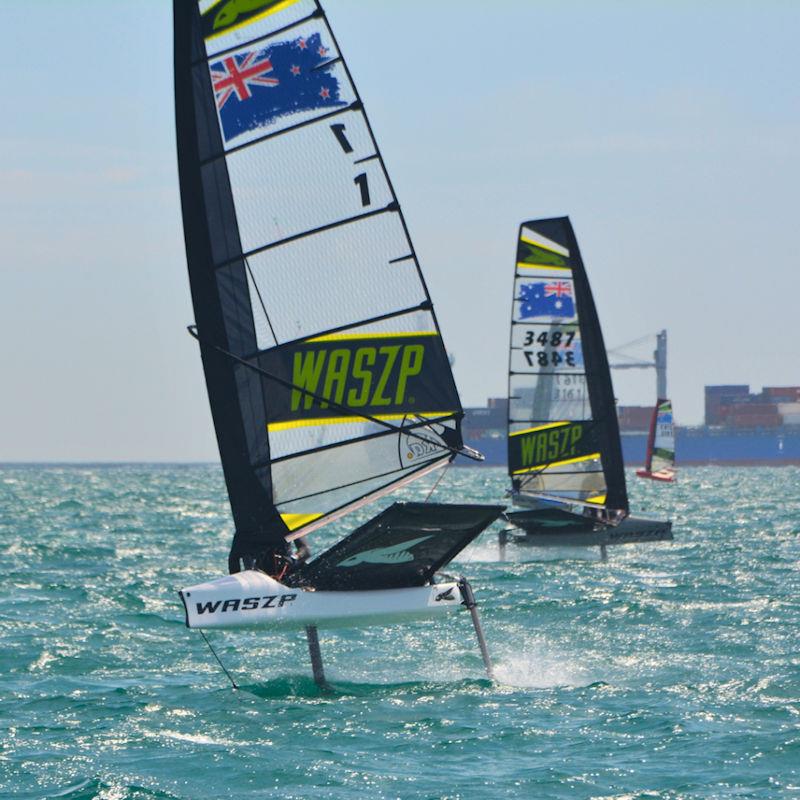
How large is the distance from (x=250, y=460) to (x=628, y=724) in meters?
3.30

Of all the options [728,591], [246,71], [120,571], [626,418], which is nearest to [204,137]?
[246,71]

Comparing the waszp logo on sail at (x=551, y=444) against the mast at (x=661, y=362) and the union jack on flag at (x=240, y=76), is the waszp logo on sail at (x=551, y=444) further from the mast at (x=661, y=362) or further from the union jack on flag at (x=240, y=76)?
the mast at (x=661, y=362)

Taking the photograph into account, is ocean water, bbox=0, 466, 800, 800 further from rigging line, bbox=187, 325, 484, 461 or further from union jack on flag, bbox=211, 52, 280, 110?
union jack on flag, bbox=211, 52, 280, 110

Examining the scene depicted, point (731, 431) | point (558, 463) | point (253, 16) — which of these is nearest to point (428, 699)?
point (253, 16)

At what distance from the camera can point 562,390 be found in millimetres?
24969

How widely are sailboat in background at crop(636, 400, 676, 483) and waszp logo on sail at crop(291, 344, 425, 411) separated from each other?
167 feet

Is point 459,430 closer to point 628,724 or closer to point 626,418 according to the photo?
point 628,724

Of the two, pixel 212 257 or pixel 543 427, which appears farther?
pixel 543 427

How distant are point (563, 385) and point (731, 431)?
114 m

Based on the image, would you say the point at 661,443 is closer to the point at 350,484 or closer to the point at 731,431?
the point at 350,484

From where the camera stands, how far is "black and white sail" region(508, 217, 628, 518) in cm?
2473

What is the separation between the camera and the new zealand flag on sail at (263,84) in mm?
11070

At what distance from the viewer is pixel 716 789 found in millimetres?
8195

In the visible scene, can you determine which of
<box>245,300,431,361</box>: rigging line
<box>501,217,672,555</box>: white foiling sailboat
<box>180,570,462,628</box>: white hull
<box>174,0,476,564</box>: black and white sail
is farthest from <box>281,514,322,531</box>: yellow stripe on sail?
<box>501,217,672,555</box>: white foiling sailboat
